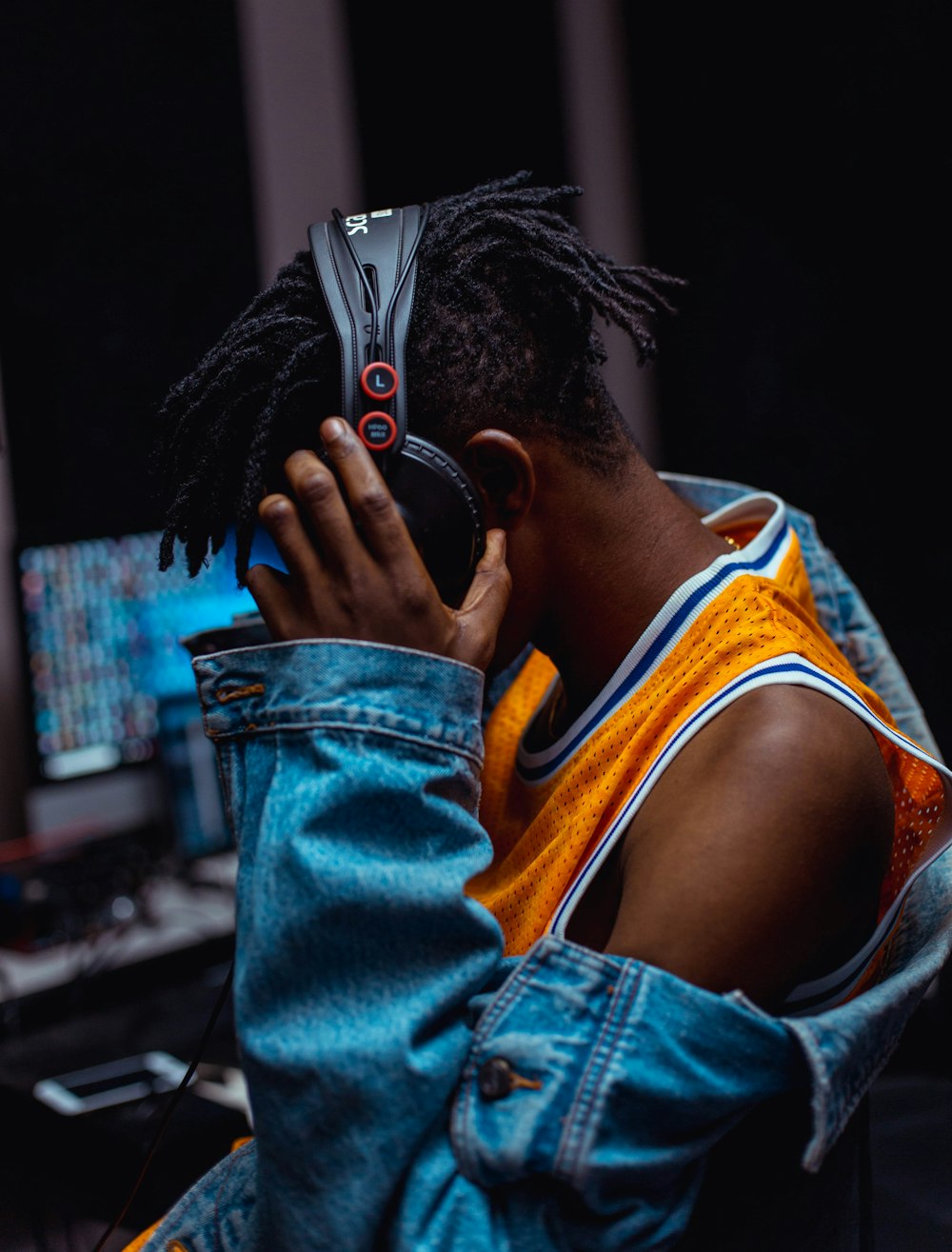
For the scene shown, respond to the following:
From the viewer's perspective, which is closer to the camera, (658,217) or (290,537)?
(290,537)

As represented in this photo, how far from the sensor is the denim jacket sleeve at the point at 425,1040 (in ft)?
1.80

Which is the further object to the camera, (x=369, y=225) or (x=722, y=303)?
(x=722, y=303)

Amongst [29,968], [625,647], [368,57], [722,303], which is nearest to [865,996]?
[625,647]

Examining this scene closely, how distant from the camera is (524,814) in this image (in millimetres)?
862

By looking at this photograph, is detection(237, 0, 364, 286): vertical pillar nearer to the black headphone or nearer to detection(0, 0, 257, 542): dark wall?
detection(0, 0, 257, 542): dark wall

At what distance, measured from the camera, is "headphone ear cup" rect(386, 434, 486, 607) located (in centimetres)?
70

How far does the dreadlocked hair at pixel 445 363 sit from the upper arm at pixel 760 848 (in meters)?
0.26

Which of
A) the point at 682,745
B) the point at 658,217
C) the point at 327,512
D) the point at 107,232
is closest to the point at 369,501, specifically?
the point at 327,512

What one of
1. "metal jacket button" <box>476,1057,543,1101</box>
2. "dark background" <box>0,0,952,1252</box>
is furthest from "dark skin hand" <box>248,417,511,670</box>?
"dark background" <box>0,0,952,1252</box>

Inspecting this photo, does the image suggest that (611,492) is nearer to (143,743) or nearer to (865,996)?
(865,996)

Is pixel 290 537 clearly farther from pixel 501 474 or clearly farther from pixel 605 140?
pixel 605 140

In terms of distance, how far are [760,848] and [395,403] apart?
0.37 metres

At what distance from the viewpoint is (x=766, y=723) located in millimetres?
626

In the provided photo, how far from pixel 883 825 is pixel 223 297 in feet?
5.80
